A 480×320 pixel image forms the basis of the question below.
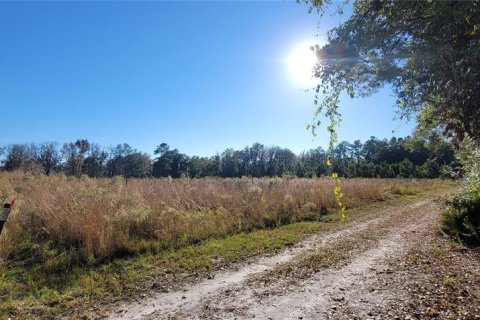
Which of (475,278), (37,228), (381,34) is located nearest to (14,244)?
(37,228)

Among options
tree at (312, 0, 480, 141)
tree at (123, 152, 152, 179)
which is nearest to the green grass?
tree at (312, 0, 480, 141)

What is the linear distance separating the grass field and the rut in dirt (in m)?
0.61

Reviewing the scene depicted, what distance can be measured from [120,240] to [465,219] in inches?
358

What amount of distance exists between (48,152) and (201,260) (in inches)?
2980

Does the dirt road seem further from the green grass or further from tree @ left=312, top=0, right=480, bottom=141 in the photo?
tree @ left=312, top=0, right=480, bottom=141

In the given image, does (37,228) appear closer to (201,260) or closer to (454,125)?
(201,260)

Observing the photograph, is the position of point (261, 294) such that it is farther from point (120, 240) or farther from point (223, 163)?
point (223, 163)

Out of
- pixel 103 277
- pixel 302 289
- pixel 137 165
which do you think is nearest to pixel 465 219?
pixel 302 289

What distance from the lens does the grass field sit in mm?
5238

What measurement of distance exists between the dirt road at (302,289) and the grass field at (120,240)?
698 mm

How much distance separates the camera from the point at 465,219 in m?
8.59

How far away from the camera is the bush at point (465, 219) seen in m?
8.25

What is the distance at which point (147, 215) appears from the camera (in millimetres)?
8578

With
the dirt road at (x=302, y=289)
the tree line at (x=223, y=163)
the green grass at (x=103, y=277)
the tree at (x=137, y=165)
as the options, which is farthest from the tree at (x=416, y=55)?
the tree at (x=137, y=165)
